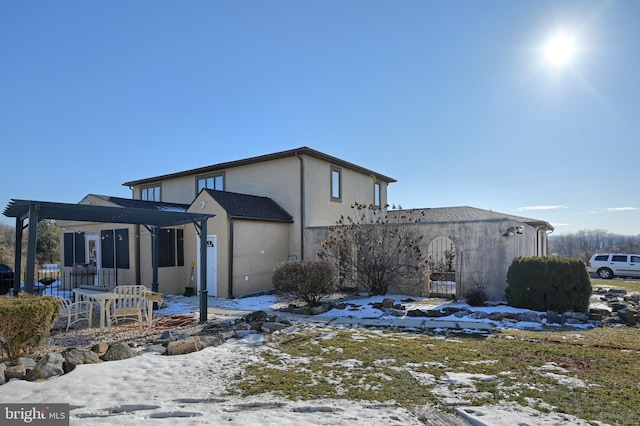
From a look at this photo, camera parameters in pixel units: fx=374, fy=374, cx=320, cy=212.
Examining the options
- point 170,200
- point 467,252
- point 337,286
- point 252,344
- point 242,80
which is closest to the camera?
point 252,344

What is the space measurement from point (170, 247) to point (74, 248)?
6.51 metres

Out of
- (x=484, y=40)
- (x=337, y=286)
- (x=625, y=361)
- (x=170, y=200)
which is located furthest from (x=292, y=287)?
(x=170, y=200)

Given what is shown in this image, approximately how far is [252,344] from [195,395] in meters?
2.61

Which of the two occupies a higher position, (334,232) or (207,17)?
(207,17)

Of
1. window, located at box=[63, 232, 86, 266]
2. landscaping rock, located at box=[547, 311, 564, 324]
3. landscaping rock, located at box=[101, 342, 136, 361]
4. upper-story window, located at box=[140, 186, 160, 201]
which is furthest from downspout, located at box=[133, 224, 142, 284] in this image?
landscaping rock, located at box=[547, 311, 564, 324]

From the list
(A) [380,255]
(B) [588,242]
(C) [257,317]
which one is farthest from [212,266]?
(B) [588,242]

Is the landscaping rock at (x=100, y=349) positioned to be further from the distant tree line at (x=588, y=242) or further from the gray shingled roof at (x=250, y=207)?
the distant tree line at (x=588, y=242)

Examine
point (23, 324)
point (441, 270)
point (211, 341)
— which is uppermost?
point (23, 324)

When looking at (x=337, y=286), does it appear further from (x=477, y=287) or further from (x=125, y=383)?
(x=125, y=383)

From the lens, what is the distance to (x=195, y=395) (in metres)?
4.74

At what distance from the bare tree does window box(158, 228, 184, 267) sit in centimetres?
631

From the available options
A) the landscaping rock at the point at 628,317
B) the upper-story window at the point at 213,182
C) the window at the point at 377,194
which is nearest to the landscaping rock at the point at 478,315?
the landscaping rock at the point at 628,317

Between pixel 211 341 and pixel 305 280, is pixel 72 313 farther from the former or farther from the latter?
pixel 305 280

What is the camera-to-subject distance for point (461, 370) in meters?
5.71
